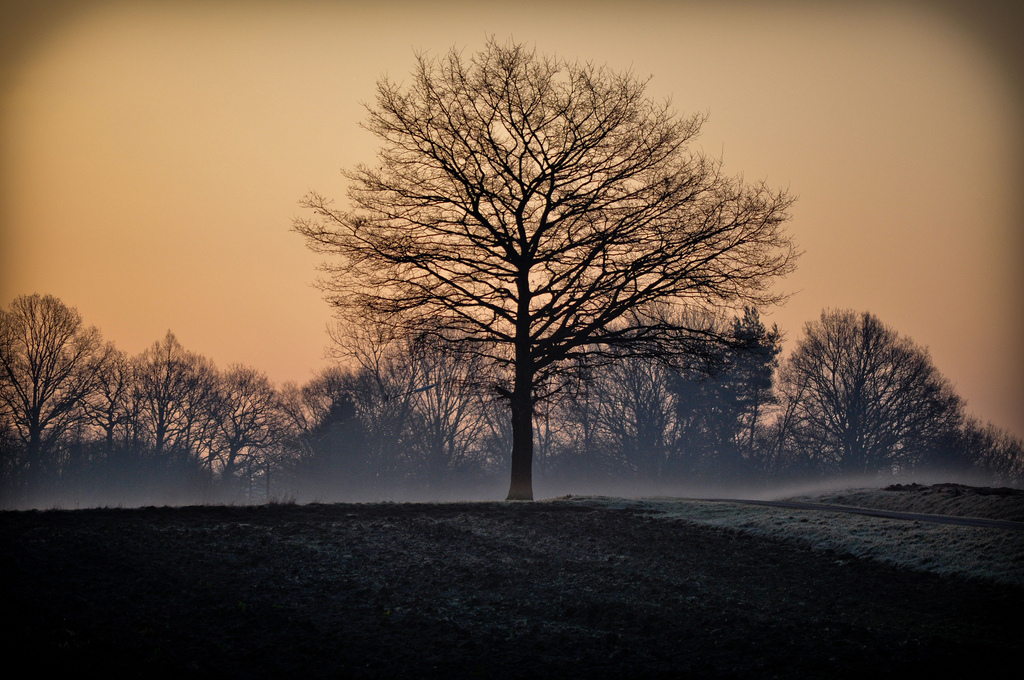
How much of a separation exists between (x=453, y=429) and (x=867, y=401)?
101ft

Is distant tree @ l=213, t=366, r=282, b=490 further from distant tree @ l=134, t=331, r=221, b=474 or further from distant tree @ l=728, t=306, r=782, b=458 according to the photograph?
distant tree @ l=728, t=306, r=782, b=458

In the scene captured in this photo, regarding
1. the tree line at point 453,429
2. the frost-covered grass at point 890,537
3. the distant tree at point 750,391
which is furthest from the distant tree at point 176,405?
the frost-covered grass at point 890,537

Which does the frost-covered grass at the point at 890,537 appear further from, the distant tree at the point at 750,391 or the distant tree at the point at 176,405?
the distant tree at the point at 176,405

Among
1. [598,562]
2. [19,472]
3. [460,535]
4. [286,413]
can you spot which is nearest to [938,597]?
[598,562]

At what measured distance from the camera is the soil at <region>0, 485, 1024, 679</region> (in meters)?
8.01

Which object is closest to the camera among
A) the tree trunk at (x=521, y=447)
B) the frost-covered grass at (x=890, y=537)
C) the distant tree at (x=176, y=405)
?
the frost-covered grass at (x=890, y=537)

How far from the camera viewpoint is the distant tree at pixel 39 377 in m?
48.2

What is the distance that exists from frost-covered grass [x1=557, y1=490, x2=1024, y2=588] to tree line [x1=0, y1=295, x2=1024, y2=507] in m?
33.2

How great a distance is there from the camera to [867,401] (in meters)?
53.9

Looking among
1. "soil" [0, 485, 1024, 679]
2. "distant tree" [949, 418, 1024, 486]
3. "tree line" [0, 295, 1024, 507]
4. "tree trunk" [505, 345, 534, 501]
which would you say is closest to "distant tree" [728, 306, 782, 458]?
"tree line" [0, 295, 1024, 507]

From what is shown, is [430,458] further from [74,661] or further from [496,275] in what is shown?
[74,661]

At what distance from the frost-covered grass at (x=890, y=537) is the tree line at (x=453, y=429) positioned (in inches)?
1307

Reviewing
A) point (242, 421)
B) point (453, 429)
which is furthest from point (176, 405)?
point (453, 429)

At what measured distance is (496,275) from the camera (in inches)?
822
